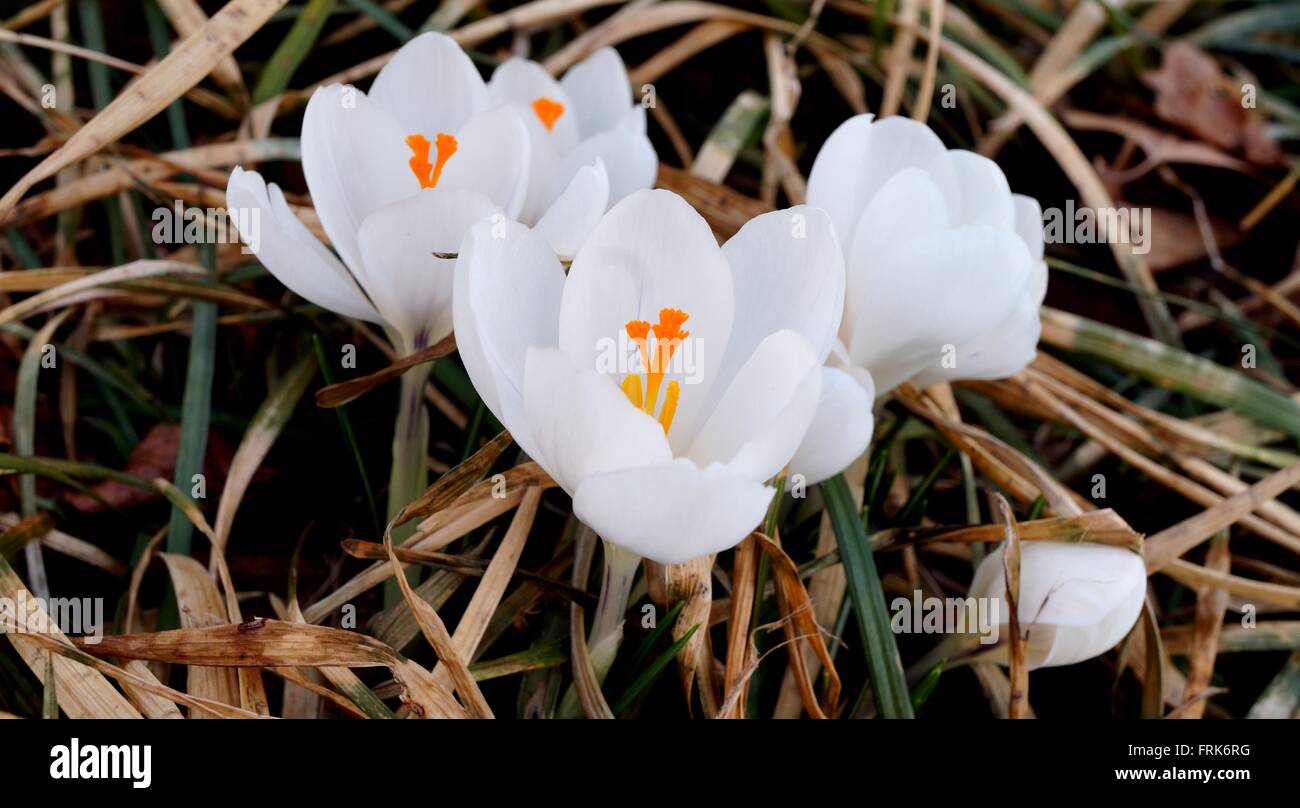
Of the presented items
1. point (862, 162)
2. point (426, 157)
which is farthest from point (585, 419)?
point (862, 162)

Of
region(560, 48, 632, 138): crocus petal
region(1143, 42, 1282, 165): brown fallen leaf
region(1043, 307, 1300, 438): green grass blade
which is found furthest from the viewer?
region(1143, 42, 1282, 165): brown fallen leaf

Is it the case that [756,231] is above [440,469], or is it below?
above

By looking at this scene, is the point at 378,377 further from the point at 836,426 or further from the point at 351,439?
the point at 836,426

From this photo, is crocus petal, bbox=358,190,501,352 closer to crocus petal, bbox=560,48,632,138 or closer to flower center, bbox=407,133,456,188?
flower center, bbox=407,133,456,188

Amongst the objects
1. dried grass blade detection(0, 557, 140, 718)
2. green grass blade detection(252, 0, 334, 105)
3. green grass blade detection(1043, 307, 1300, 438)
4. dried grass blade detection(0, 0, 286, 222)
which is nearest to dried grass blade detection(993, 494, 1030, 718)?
green grass blade detection(1043, 307, 1300, 438)
